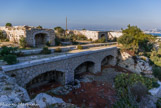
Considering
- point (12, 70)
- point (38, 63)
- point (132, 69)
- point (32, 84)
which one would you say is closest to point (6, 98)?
point (12, 70)

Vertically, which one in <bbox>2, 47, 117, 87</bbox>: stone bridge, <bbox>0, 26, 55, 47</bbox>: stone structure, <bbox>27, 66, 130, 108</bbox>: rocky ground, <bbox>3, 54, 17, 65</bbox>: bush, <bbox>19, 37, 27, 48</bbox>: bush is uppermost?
<bbox>0, 26, 55, 47</bbox>: stone structure

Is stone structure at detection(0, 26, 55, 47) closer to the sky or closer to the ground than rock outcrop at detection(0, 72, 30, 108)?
closer to the sky

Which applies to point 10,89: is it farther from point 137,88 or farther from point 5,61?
point 137,88

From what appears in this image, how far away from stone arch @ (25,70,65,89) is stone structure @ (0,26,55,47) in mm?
5680

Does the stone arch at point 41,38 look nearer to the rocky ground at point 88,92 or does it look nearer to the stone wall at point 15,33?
the stone wall at point 15,33

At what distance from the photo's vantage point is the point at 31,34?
14.3 m

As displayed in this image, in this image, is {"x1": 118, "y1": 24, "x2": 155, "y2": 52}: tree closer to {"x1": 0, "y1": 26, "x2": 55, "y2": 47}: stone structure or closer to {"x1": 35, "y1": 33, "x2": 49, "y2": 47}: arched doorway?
{"x1": 0, "y1": 26, "x2": 55, "y2": 47}: stone structure

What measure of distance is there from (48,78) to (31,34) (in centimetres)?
644

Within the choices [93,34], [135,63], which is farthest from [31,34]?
[93,34]

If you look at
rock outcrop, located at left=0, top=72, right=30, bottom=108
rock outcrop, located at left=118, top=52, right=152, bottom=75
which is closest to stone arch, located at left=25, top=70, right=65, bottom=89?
rock outcrop, located at left=0, top=72, right=30, bottom=108

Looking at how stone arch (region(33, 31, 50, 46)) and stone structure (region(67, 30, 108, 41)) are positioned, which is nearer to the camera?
stone arch (region(33, 31, 50, 46))

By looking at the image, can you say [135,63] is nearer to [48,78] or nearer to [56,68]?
[56,68]

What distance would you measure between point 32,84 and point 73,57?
415 cm

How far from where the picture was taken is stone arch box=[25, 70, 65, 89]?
Answer: 9970 millimetres
